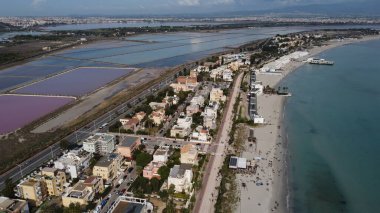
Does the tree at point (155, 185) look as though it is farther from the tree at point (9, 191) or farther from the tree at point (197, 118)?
the tree at point (197, 118)

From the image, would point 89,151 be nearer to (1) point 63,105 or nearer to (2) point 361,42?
(1) point 63,105

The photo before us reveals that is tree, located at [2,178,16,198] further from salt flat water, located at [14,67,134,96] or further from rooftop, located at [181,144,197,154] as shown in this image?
salt flat water, located at [14,67,134,96]

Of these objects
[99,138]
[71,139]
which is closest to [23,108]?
[71,139]

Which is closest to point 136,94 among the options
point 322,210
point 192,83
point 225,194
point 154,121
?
point 192,83

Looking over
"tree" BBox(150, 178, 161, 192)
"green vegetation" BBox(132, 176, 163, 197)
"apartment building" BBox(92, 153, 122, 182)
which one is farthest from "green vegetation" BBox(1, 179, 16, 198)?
"tree" BBox(150, 178, 161, 192)

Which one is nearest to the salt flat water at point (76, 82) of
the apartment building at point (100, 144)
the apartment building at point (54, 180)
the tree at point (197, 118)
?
the tree at point (197, 118)
